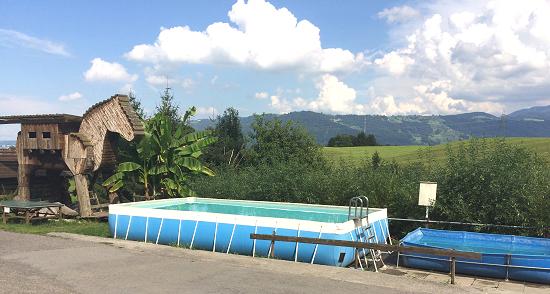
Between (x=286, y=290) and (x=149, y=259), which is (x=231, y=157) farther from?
(x=286, y=290)

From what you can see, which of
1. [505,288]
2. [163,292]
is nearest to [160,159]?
[163,292]

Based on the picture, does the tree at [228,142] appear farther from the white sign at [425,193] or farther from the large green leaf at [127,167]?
the white sign at [425,193]

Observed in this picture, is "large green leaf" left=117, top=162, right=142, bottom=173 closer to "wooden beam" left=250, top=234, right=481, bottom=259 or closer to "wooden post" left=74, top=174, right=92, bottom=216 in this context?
"wooden post" left=74, top=174, right=92, bottom=216

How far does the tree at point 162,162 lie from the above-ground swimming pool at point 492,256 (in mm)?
10439

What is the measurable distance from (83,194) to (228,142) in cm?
1119

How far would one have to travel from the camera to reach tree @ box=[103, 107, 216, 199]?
779 inches

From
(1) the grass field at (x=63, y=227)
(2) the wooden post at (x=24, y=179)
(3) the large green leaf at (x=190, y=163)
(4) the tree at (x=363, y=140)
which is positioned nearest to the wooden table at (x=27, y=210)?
(1) the grass field at (x=63, y=227)

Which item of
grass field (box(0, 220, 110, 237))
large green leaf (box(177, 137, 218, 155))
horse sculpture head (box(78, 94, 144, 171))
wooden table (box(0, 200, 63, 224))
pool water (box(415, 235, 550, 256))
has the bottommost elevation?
grass field (box(0, 220, 110, 237))

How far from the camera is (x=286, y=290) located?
8805 mm

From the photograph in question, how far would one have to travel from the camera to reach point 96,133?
1850 cm

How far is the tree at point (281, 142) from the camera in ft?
89.9

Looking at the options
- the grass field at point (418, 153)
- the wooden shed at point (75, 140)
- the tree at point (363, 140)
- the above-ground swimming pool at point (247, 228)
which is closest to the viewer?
the above-ground swimming pool at point (247, 228)

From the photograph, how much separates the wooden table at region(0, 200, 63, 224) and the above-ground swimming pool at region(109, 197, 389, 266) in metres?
4.02

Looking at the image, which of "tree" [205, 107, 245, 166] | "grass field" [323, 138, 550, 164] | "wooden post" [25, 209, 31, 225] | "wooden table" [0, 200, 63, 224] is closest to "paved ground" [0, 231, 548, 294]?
"wooden table" [0, 200, 63, 224]
